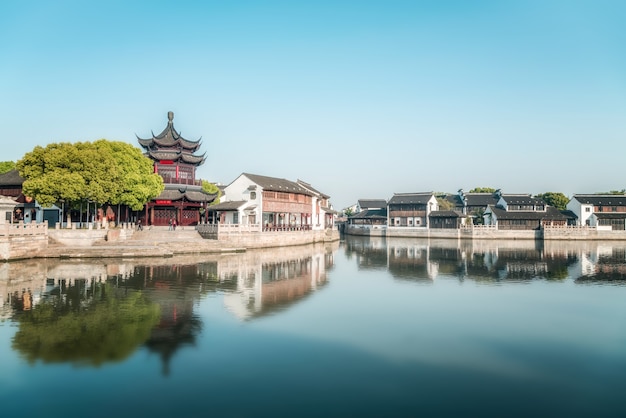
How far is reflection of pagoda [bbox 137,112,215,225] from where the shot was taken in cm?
5122

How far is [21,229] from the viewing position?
33750 mm

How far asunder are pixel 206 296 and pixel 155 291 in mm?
3075

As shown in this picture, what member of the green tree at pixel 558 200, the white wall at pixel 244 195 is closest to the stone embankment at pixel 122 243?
the white wall at pixel 244 195

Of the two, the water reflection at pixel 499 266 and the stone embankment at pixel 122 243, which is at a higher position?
the stone embankment at pixel 122 243

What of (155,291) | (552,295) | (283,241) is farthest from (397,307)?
(283,241)

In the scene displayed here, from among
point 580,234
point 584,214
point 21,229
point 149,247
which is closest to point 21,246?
point 21,229

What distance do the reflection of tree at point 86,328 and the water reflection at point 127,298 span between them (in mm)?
31

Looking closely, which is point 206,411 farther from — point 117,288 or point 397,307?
point 117,288

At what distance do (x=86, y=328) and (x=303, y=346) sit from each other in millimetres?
8307

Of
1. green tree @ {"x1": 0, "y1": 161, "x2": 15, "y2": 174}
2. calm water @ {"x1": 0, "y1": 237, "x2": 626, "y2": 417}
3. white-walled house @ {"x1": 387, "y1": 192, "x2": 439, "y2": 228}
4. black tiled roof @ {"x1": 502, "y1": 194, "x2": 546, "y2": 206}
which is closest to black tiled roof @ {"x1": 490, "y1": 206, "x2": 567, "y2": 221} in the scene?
black tiled roof @ {"x1": 502, "y1": 194, "x2": 546, "y2": 206}

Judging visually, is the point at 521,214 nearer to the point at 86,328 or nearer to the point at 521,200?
the point at 521,200

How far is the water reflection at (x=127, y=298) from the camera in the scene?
14703 mm

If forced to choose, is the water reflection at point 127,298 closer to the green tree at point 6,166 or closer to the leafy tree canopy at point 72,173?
the leafy tree canopy at point 72,173

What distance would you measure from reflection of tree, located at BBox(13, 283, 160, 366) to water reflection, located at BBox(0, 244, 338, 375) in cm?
3
